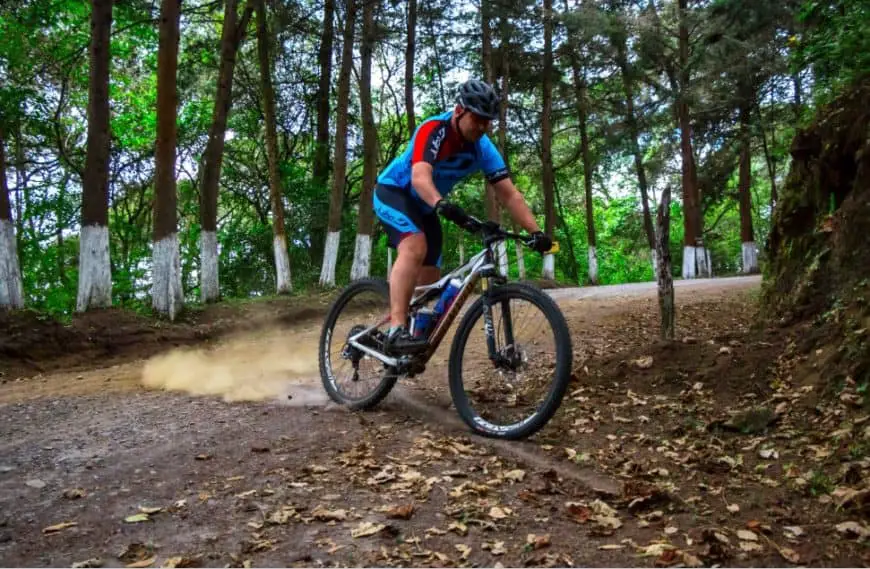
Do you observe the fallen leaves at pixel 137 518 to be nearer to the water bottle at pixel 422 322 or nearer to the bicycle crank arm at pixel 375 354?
the bicycle crank arm at pixel 375 354

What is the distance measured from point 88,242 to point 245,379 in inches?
244

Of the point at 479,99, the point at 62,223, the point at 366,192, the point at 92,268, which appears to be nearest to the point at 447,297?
the point at 479,99

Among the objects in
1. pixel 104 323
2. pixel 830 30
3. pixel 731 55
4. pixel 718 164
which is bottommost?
pixel 104 323

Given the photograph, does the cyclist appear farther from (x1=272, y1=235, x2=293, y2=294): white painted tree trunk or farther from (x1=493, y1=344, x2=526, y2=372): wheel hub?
(x1=272, y1=235, x2=293, y2=294): white painted tree trunk

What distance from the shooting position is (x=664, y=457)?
3.99 meters

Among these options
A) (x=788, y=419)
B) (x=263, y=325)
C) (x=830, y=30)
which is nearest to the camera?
(x=788, y=419)

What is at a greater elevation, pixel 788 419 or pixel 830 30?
pixel 830 30

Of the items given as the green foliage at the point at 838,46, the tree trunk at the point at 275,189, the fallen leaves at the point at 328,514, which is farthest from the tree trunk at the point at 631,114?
the fallen leaves at the point at 328,514

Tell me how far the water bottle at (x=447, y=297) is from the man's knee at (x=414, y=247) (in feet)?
1.03

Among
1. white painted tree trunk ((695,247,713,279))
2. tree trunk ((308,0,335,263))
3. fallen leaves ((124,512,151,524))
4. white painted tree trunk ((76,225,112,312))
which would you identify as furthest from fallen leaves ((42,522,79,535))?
white painted tree trunk ((695,247,713,279))

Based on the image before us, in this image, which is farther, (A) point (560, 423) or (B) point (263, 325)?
(B) point (263, 325)

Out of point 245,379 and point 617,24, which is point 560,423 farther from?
point 617,24

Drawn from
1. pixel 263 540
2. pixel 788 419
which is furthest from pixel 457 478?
pixel 788 419

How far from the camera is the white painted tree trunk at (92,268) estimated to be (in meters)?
11.4
